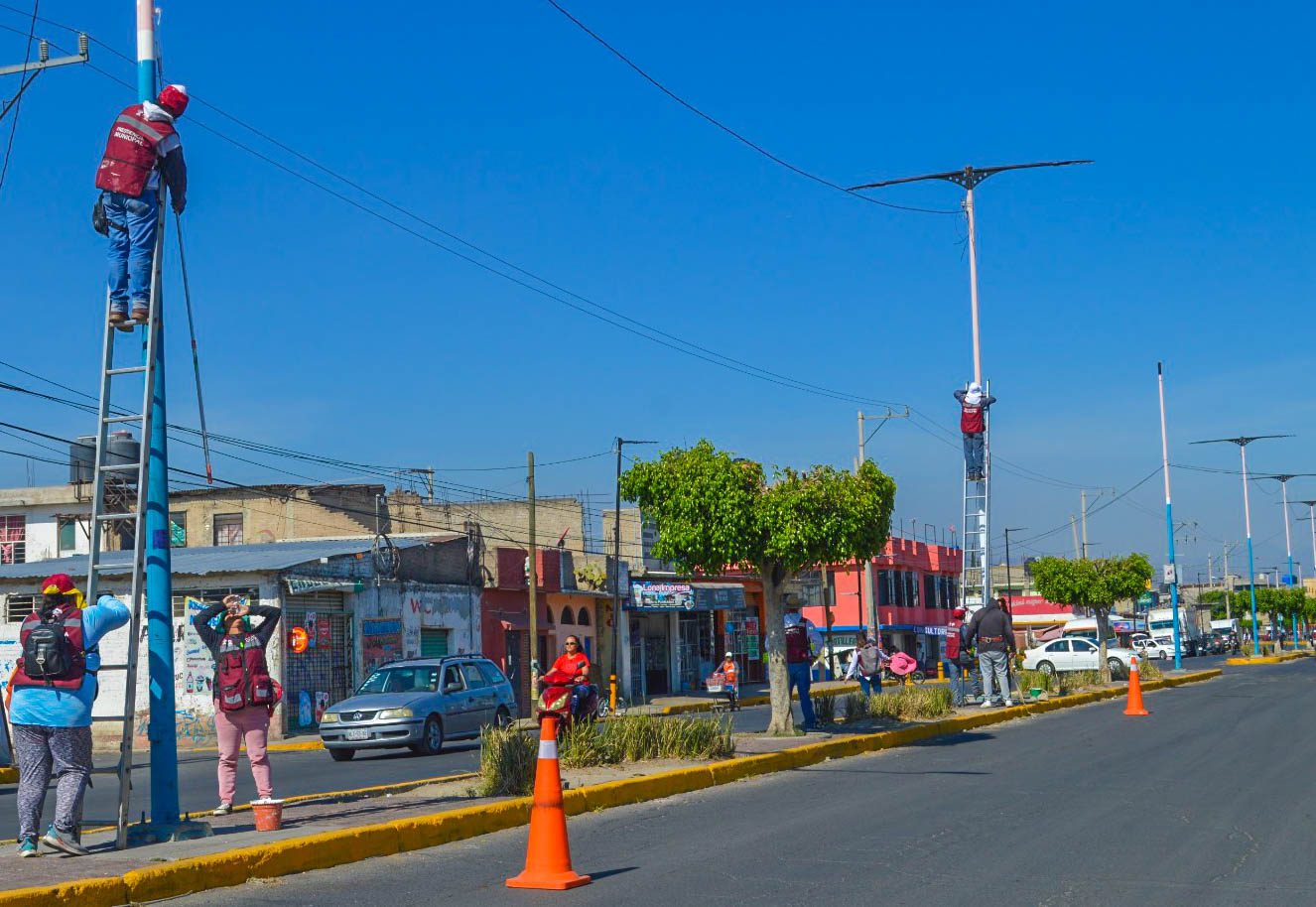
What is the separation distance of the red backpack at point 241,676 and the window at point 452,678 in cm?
1287

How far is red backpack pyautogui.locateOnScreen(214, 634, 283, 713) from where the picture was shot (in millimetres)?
10930

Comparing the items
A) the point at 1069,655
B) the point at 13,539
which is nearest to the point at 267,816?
the point at 13,539

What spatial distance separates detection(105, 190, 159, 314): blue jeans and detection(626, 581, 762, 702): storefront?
127 ft

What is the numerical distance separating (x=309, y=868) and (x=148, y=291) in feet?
13.1

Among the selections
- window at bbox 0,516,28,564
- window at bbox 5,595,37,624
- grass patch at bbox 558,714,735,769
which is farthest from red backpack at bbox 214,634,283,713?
window at bbox 0,516,28,564

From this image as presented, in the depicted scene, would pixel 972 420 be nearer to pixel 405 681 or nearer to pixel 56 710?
pixel 405 681

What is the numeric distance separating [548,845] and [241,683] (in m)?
3.39

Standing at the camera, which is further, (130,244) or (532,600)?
(532,600)

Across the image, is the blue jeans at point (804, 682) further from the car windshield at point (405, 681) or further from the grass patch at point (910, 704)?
the car windshield at point (405, 681)

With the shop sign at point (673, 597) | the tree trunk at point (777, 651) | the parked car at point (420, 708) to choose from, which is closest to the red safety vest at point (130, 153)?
the tree trunk at point (777, 651)

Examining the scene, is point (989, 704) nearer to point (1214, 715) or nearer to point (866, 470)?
point (1214, 715)

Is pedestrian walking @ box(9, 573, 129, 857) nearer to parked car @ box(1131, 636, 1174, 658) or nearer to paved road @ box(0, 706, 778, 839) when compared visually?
paved road @ box(0, 706, 778, 839)

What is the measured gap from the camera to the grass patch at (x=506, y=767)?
12.5 m

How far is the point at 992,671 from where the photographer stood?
26672mm
